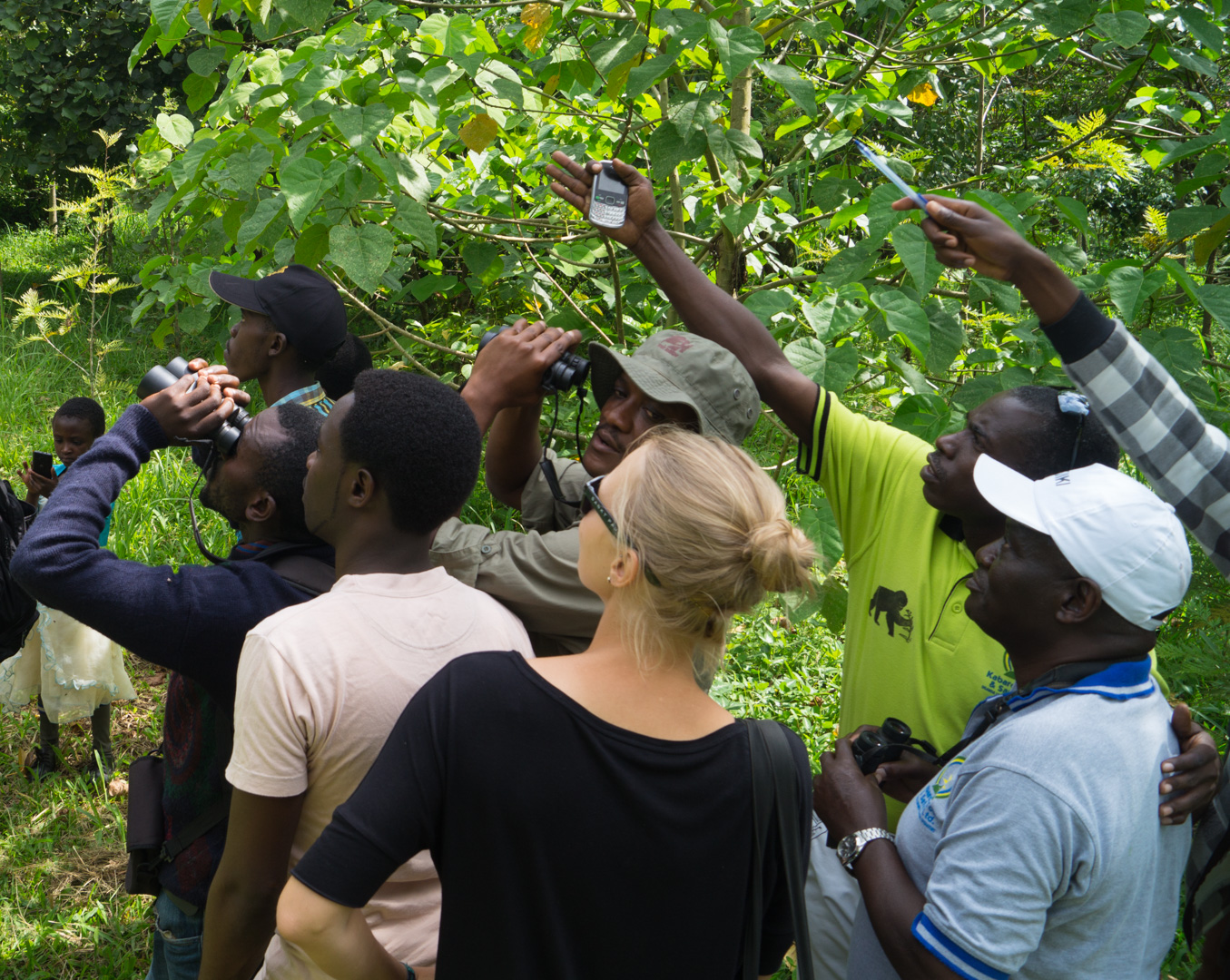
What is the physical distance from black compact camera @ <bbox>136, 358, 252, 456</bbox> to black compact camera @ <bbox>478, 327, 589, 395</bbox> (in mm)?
638

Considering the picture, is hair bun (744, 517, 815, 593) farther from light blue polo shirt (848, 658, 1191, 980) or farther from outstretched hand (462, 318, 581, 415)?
outstretched hand (462, 318, 581, 415)

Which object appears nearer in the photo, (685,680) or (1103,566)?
(685,680)

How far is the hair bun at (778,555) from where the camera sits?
4.09 feet

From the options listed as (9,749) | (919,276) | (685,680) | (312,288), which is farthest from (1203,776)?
(9,749)

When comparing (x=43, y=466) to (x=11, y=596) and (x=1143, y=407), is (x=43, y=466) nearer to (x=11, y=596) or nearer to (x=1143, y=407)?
(x=11, y=596)

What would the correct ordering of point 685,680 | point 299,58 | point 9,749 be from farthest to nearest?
point 9,749, point 299,58, point 685,680

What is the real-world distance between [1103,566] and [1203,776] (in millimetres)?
334

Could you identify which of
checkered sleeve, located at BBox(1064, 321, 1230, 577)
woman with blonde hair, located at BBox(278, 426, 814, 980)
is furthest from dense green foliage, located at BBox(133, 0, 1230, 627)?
woman with blonde hair, located at BBox(278, 426, 814, 980)

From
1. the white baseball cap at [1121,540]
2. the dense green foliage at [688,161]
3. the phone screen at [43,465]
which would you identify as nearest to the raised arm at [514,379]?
the dense green foliage at [688,161]

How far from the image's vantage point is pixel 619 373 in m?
2.12

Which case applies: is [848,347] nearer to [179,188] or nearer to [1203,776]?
[1203,776]

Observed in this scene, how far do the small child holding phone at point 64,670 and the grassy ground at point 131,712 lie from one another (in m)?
0.09

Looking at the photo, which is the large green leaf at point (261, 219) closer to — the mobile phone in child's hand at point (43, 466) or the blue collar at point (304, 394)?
the blue collar at point (304, 394)

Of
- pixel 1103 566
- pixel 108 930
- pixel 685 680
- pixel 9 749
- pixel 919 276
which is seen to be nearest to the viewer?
pixel 685 680
